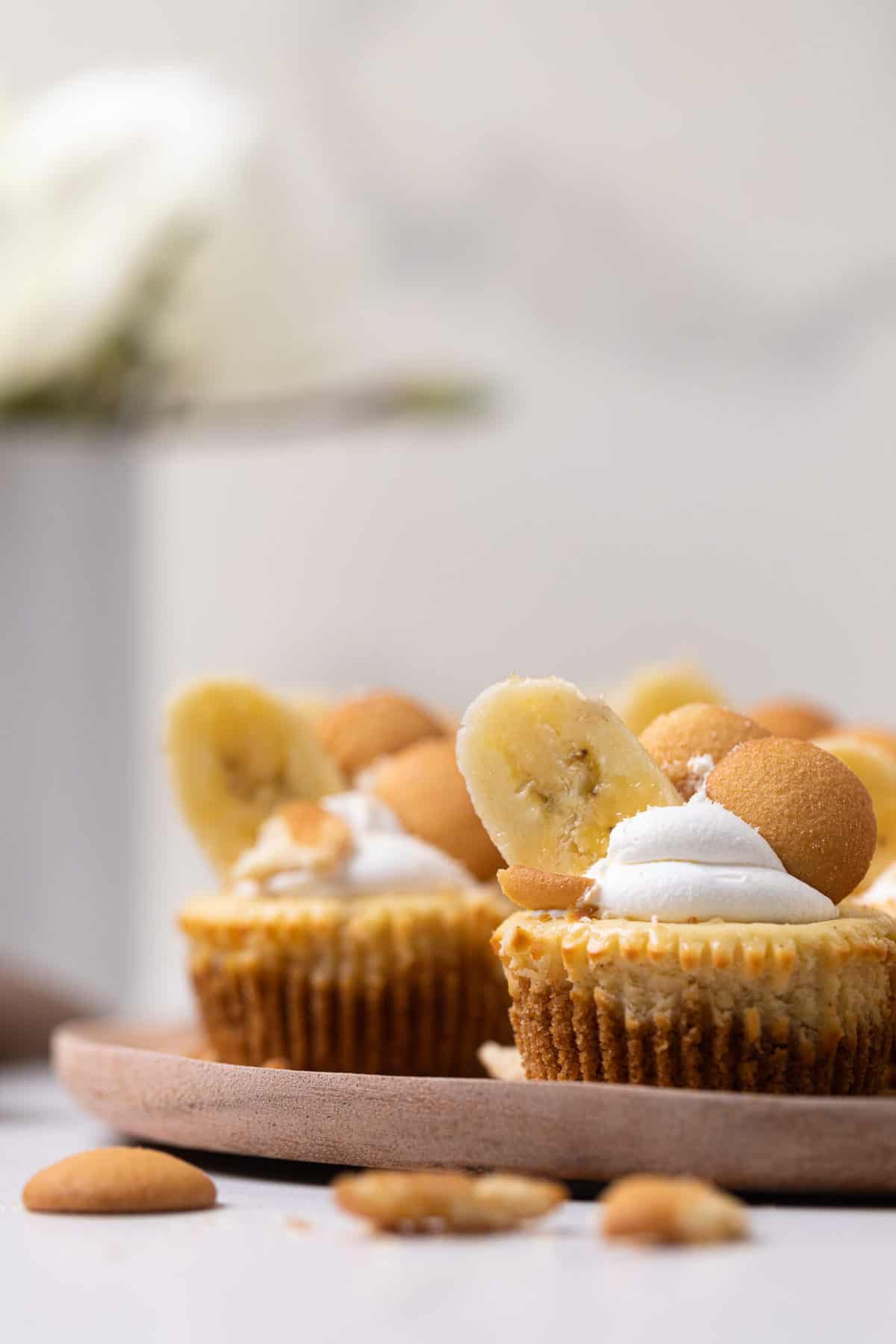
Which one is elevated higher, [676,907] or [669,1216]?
[676,907]

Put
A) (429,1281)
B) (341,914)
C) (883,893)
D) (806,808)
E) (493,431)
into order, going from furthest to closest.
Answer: (493,431)
(341,914)
(883,893)
(806,808)
(429,1281)

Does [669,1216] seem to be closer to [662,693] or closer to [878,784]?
[878,784]

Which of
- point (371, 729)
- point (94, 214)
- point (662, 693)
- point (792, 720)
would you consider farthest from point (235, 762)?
point (94, 214)

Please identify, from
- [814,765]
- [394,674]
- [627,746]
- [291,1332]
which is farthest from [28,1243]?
[394,674]

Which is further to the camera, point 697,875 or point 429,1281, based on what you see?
point 697,875

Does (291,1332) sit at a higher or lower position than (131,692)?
lower

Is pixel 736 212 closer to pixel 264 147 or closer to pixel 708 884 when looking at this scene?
pixel 264 147

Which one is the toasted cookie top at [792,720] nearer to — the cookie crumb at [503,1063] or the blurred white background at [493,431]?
the cookie crumb at [503,1063]

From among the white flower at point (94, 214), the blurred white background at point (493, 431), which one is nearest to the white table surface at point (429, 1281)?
the white flower at point (94, 214)
